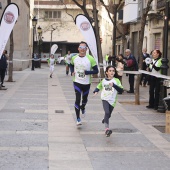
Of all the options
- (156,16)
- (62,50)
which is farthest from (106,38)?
(156,16)

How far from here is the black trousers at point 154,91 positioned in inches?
523

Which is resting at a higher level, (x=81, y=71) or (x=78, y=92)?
(x=81, y=71)

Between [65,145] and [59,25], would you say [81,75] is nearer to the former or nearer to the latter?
[65,145]

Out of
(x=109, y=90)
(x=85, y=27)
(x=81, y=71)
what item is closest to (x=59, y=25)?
(x=85, y=27)

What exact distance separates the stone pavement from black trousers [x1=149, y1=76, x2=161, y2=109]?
414mm

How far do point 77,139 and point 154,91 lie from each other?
5.55m

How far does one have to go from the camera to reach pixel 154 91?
1388 centimetres

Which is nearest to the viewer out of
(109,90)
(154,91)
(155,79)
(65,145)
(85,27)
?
(65,145)

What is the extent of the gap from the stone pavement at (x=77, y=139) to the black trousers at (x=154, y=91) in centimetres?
41

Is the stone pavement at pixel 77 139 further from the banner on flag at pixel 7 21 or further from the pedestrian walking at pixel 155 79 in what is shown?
the banner on flag at pixel 7 21

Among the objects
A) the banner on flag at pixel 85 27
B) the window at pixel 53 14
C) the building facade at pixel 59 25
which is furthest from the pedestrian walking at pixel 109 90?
the window at pixel 53 14

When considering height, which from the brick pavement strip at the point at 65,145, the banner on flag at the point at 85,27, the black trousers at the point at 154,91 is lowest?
the brick pavement strip at the point at 65,145

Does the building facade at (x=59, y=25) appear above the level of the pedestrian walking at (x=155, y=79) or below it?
above

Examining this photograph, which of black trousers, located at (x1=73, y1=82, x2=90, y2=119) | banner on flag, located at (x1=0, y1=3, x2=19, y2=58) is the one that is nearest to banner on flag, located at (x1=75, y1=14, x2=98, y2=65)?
banner on flag, located at (x1=0, y1=3, x2=19, y2=58)
